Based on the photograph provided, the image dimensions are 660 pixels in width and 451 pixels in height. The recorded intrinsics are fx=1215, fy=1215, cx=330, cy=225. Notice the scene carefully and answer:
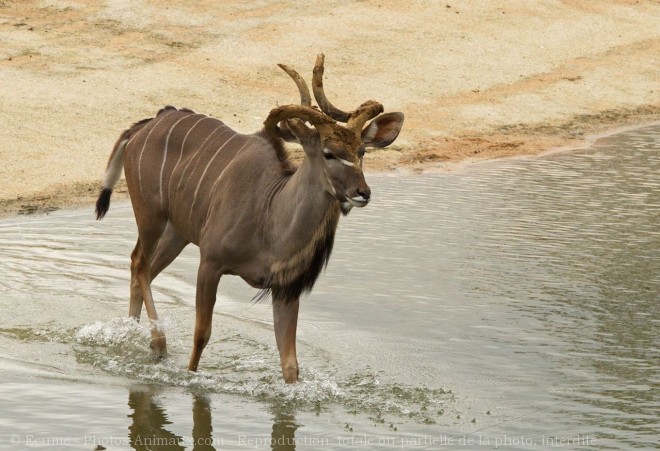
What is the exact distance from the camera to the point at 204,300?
5789mm

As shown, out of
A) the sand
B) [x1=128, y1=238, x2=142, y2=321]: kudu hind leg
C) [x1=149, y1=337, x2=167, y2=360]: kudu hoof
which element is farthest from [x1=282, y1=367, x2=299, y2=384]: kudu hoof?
the sand

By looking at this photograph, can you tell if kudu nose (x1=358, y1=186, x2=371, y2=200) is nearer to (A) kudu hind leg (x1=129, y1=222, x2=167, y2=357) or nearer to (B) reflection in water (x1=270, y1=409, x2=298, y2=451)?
(B) reflection in water (x1=270, y1=409, x2=298, y2=451)

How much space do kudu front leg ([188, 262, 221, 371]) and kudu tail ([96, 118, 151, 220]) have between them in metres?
1.40

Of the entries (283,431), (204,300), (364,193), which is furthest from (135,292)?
(364,193)

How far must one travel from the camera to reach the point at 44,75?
12750 mm

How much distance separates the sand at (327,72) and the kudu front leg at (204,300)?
399cm

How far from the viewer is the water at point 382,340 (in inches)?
205

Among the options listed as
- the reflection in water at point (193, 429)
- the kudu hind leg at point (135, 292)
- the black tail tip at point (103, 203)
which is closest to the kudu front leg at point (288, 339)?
the reflection in water at point (193, 429)

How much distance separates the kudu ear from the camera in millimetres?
5438

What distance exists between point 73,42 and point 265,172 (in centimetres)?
871

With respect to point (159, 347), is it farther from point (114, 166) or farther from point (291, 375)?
point (114, 166)

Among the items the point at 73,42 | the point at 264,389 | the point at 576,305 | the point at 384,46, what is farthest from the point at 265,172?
the point at 384,46

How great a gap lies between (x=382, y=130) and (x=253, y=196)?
73 centimetres

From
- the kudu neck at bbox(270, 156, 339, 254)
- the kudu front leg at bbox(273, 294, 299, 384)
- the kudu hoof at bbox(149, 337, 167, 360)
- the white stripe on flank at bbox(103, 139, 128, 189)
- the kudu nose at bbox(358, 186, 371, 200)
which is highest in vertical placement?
the kudu nose at bbox(358, 186, 371, 200)
